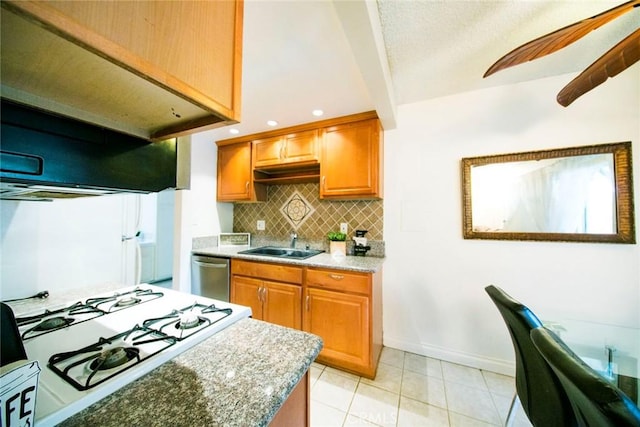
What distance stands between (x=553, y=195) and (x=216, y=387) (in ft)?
7.77

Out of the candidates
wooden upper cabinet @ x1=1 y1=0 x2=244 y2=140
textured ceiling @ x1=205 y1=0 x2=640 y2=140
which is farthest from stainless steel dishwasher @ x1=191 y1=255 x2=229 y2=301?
Answer: wooden upper cabinet @ x1=1 y1=0 x2=244 y2=140

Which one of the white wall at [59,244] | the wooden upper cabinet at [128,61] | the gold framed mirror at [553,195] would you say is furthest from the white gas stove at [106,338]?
the gold framed mirror at [553,195]

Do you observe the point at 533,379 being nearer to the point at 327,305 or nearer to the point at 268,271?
the point at 327,305

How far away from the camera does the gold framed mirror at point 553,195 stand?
1548 millimetres

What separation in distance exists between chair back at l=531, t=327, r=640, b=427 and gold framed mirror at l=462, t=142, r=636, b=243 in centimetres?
140

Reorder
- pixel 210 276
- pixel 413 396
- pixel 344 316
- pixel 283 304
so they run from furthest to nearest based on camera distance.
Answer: pixel 210 276
pixel 283 304
pixel 344 316
pixel 413 396

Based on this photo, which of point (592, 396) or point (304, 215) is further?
point (304, 215)

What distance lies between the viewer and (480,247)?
1.91 meters

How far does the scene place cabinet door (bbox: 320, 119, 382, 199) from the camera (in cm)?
205

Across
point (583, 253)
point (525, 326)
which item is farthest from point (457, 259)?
point (525, 326)

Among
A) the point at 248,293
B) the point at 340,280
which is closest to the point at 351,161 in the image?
the point at 340,280

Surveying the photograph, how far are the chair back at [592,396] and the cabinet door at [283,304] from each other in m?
1.60

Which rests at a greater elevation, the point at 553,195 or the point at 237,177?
the point at 237,177

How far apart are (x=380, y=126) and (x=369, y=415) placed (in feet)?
7.37
